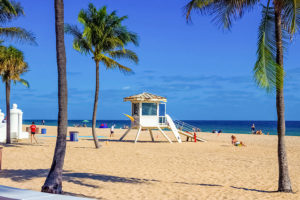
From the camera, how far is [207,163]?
45.2ft

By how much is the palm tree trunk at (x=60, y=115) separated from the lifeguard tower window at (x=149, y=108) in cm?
1725

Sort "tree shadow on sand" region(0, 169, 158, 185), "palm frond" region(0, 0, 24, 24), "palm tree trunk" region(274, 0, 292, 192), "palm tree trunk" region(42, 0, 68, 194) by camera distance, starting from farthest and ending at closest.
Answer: "palm frond" region(0, 0, 24, 24)
"tree shadow on sand" region(0, 169, 158, 185)
"palm tree trunk" region(274, 0, 292, 192)
"palm tree trunk" region(42, 0, 68, 194)

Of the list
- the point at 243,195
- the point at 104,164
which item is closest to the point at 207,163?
the point at 104,164

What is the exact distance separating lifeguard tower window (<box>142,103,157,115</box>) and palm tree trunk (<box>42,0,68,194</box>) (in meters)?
17.3

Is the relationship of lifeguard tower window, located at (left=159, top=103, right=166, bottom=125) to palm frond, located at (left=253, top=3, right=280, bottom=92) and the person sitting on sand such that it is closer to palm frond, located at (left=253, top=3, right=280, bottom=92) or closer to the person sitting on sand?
the person sitting on sand

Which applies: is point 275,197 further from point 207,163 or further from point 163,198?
point 207,163

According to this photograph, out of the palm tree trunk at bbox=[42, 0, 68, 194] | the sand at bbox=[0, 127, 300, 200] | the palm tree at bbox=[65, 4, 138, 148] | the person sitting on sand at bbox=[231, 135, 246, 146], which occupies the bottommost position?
the sand at bbox=[0, 127, 300, 200]

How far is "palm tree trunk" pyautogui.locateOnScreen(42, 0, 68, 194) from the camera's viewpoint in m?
7.04

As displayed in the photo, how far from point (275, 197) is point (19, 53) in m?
15.3

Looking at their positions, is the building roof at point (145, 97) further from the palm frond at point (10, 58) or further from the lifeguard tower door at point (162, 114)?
the palm frond at point (10, 58)

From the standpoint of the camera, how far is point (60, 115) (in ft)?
23.6

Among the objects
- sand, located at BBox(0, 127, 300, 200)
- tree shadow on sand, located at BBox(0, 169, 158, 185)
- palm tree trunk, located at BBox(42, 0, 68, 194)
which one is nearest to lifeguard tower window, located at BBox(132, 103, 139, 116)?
sand, located at BBox(0, 127, 300, 200)

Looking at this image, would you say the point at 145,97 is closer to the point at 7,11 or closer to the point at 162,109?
the point at 162,109

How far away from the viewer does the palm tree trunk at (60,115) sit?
23.1 ft
